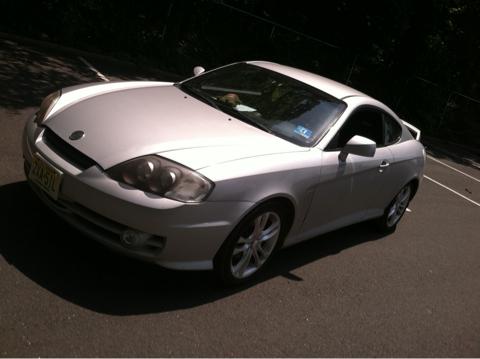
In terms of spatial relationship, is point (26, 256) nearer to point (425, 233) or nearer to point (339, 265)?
point (339, 265)

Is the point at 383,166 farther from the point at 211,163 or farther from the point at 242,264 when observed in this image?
the point at 211,163

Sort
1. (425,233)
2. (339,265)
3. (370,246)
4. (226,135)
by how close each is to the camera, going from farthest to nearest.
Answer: (425,233) → (370,246) → (339,265) → (226,135)

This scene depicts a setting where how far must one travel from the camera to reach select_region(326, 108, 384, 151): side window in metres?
4.89

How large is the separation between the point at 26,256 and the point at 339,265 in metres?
2.72

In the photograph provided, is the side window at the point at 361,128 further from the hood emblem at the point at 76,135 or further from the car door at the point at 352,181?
the hood emblem at the point at 76,135

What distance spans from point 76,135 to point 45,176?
0.33 metres

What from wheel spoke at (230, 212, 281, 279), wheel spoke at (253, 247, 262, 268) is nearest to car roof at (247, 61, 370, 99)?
wheel spoke at (230, 212, 281, 279)

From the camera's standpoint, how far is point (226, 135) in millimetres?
4242

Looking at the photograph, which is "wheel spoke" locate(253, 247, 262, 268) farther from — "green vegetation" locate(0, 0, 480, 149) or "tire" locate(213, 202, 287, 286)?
"green vegetation" locate(0, 0, 480, 149)

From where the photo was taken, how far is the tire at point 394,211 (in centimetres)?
625

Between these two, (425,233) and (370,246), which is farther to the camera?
(425,233)

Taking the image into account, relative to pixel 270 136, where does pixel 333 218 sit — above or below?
Answer: below

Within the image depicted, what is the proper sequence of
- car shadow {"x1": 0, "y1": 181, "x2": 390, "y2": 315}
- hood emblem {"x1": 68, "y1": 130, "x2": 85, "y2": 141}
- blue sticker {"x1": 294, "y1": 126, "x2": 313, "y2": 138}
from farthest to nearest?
1. blue sticker {"x1": 294, "y1": 126, "x2": 313, "y2": 138}
2. hood emblem {"x1": 68, "y1": 130, "x2": 85, "y2": 141}
3. car shadow {"x1": 0, "y1": 181, "x2": 390, "y2": 315}

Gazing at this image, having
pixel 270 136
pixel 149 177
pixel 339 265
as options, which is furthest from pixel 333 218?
pixel 149 177
